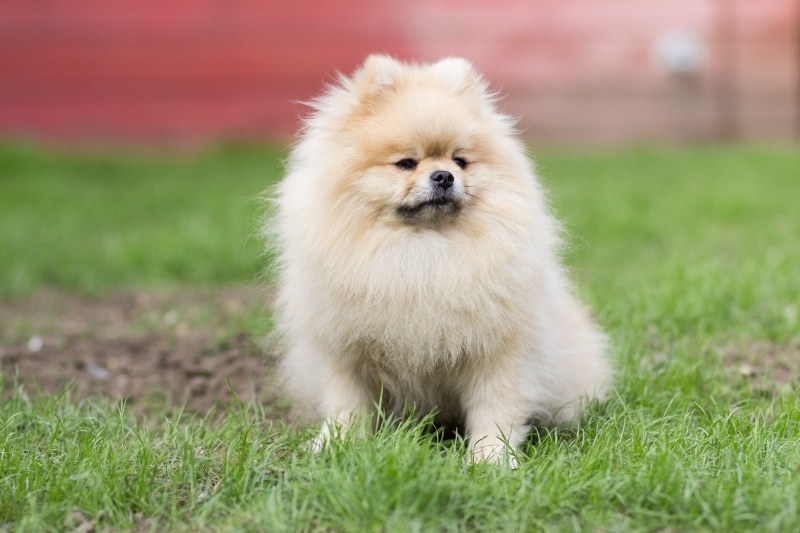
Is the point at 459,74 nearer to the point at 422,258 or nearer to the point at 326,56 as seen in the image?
the point at 422,258

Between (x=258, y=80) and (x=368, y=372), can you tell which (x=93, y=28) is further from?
(x=368, y=372)

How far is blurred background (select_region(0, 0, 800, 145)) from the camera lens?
12.2 metres

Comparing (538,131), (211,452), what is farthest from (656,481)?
(538,131)

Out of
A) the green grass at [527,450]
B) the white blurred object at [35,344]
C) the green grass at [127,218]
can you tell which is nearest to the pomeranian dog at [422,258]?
the green grass at [527,450]

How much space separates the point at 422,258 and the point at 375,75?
2.17ft

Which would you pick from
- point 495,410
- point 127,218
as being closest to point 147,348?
point 495,410

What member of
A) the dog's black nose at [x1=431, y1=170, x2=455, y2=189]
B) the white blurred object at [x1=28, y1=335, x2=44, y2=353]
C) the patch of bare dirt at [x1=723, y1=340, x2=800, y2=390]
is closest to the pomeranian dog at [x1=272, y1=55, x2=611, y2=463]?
the dog's black nose at [x1=431, y1=170, x2=455, y2=189]

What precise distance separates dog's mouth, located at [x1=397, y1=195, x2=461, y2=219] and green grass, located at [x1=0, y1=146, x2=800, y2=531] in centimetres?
73

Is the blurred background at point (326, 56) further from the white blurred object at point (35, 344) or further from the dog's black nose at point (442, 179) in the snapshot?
the dog's black nose at point (442, 179)

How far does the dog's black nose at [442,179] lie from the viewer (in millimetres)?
3293

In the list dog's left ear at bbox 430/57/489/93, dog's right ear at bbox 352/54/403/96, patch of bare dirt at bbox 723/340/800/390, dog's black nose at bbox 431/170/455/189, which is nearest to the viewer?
dog's black nose at bbox 431/170/455/189

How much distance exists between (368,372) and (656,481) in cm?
112

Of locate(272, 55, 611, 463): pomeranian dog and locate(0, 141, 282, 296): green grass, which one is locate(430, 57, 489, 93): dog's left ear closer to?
locate(272, 55, 611, 463): pomeranian dog

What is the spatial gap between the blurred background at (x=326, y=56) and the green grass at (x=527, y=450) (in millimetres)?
5587
